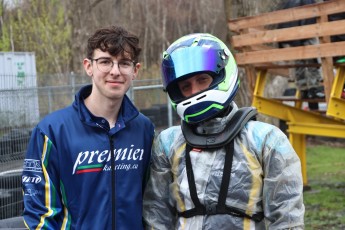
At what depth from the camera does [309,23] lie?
8.17 metres

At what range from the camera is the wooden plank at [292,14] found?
709 cm

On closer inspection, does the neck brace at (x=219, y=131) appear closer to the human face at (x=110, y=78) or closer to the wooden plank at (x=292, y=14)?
the human face at (x=110, y=78)

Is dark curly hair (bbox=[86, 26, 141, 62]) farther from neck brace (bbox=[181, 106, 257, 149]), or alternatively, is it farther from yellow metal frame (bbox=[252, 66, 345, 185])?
yellow metal frame (bbox=[252, 66, 345, 185])

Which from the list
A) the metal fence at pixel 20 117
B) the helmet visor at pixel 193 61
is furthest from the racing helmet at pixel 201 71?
the metal fence at pixel 20 117

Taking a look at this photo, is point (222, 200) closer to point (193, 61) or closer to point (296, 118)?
point (193, 61)

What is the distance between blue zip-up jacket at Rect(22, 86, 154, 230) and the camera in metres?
2.87

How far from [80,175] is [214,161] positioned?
0.70 m

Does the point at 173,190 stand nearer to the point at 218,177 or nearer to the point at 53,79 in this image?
the point at 218,177

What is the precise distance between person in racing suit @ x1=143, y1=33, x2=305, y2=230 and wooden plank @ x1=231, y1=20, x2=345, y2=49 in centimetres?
450

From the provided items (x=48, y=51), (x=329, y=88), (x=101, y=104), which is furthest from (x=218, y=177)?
Result: (x=48, y=51)

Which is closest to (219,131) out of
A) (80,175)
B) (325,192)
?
(80,175)

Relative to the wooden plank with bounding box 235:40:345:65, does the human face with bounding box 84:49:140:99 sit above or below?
above

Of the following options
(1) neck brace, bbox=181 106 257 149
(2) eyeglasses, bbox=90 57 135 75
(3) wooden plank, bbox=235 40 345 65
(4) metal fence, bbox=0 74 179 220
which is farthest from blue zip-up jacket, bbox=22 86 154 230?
(3) wooden plank, bbox=235 40 345 65

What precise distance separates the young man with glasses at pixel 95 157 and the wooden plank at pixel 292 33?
463 centimetres
